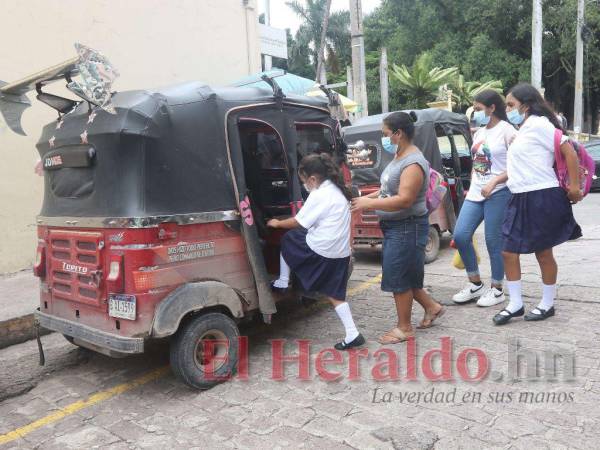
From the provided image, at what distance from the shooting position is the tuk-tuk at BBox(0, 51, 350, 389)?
11.2ft

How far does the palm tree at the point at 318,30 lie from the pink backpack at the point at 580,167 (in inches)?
1340

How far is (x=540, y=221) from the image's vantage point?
408 centimetres

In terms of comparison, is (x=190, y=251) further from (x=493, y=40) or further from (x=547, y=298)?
(x=493, y=40)

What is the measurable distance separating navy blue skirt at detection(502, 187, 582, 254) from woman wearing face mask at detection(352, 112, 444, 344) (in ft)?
2.50

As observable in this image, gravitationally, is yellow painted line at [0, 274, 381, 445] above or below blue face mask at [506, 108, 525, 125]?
below

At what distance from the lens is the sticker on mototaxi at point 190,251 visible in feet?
11.6

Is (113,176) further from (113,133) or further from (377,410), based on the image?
(377,410)

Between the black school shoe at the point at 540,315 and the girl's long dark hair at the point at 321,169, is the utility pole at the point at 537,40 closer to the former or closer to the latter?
the black school shoe at the point at 540,315

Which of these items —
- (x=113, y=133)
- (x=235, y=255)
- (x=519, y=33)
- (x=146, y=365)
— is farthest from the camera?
(x=519, y=33)

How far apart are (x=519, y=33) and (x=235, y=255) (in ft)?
85.5

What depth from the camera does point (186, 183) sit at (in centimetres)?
366

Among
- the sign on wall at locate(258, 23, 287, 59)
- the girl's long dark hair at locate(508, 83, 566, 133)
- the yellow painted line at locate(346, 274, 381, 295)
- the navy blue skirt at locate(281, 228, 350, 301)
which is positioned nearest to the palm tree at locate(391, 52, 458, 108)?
the sign on wall at locate(258, 23, 287, 59)

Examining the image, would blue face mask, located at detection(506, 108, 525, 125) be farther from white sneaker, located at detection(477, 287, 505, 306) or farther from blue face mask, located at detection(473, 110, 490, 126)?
white sneaker, located at detection(477, 287, 505, 306)

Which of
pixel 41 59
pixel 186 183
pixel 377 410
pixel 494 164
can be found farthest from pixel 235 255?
pixel 41 59
